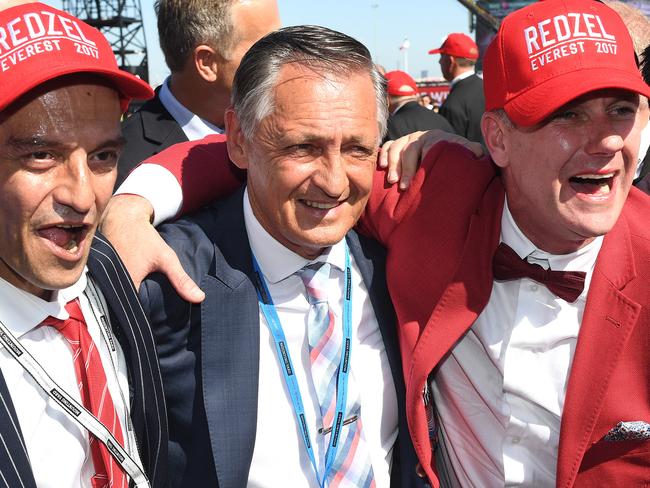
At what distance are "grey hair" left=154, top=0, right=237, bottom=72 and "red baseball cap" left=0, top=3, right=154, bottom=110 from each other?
1686 mm

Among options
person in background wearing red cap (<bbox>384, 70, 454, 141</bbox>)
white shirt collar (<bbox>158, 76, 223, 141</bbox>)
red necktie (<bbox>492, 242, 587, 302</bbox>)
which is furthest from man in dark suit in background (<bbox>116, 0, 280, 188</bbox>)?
person in background wearing red cap (<bbox>384, 70, 454, 141</bbox>)

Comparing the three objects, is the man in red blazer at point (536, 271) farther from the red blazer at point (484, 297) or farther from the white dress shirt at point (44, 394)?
the white dress shirt at point (44, 394)

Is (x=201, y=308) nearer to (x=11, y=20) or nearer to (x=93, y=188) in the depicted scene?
(x=93, y=188)

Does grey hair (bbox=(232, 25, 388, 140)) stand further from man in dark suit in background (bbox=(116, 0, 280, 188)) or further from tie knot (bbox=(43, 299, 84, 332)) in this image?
man in dark suit in background (bbox=(116, 0, 280, 188))

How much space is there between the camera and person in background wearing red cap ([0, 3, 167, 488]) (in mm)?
1545

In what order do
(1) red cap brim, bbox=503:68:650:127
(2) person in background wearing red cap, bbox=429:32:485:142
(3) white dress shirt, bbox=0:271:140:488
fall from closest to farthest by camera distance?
(3) white dress shirt, bbox=0:271:140:488 → (1) red cap brim, bbox=503:68:650:127 → (2) person in background wearing red cap, bbox=429:32:485:142

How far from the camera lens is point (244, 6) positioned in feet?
10.9

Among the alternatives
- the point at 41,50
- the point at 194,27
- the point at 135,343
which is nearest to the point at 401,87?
the point at 194,27

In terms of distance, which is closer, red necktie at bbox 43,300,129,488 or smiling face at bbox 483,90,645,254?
red necktie at bbox 43,300,129,488

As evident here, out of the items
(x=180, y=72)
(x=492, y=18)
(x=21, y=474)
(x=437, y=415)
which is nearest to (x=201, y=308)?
(x=21, y=474)

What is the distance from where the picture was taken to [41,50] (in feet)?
5.11

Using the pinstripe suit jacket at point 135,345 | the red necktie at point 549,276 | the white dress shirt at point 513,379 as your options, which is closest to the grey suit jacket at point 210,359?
the pinstripe suit jacket at point 135,345

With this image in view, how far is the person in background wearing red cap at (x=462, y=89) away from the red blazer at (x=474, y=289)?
486 cm

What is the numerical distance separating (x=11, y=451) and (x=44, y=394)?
168 millimetres
